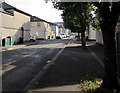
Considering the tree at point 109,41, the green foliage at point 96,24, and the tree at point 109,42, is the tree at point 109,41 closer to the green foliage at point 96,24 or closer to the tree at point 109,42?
the tree at point 109,42

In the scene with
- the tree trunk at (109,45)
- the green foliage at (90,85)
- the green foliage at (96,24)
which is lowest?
the green foliage at (90,85)

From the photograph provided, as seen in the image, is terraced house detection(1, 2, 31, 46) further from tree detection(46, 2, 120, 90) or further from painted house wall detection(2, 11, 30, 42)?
tree detection(46, 2, 120, 90)

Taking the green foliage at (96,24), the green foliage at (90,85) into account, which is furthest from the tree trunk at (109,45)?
the green foliage at (96,24)

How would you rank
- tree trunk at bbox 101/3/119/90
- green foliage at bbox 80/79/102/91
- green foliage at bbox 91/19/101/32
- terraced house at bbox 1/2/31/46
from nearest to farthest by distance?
tree trunk at bbox 101/3/119/90 < green foliage at bbox 80/79/102/91 < green foliage at bbox 91/19/101/32 < terraced house at bbox 1/2/31/46

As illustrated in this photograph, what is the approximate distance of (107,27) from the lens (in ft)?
21.1

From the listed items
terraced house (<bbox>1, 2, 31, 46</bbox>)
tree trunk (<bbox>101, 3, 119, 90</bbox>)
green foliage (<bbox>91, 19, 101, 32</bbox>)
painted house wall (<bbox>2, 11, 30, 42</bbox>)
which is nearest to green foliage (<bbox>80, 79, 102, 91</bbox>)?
tree trunk (<bbox>101, 3, 119, 90</bbox>)

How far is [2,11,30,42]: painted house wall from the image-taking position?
31009mm

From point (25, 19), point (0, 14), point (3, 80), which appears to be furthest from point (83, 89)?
point (25, 19)

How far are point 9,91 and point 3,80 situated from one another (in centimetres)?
180

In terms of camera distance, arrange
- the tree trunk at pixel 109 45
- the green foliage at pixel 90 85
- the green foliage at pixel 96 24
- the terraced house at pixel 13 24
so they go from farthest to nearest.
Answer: the terraced house at pixel 13 24, the green foliage at pixel 96 24, the green foliage at pixel 90 85, the tree trunk at pixel 109 45

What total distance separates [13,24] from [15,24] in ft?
3.93

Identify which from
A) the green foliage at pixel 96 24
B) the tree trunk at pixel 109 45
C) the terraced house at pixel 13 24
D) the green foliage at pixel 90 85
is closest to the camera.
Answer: the tree trunk at pixel 109 45

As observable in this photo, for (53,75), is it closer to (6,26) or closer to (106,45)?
(106,45)

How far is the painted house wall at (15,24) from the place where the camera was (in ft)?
102
